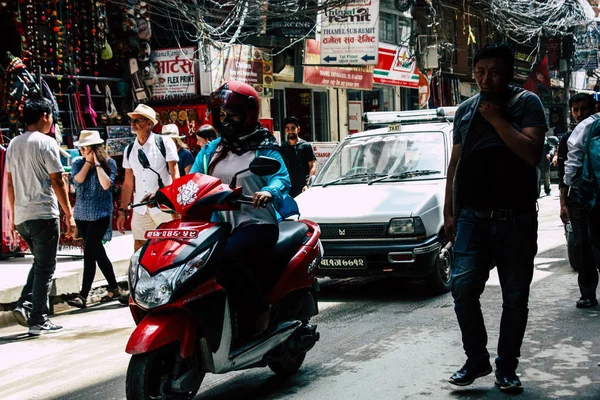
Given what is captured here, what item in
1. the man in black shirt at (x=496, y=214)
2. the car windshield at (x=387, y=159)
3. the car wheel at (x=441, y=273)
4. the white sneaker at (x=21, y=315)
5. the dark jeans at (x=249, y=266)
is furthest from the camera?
the car windshield at (x=387, y=159)

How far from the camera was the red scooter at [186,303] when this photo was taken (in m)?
4.32

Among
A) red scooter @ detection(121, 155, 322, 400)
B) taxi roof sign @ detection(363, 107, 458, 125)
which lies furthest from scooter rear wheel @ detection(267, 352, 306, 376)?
taxi roof sign @ detection(363, 107, 458, 125)

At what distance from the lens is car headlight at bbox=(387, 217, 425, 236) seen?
8.26 meters

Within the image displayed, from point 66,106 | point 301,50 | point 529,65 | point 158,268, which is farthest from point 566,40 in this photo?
point 158,268

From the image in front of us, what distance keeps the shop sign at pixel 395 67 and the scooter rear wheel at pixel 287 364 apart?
18302mm

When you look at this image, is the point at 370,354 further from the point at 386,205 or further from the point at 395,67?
the point at 395,67

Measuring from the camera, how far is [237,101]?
525 cm

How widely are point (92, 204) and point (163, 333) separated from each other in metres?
5.11

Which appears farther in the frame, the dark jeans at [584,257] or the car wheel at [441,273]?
the car wheel at [441,273]

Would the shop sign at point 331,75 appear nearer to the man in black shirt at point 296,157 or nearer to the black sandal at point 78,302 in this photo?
the man in black shirt at point 296,157

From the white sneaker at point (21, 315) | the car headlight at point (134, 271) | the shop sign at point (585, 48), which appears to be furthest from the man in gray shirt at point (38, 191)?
the shop sign at point (585, 48)

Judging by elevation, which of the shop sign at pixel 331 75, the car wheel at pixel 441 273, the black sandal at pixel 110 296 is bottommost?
the black sandal at pixel 110 296

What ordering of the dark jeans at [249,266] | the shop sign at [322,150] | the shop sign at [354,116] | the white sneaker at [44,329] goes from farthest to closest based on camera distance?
the shop sign at [354,116], the shop sign at [322,150], the white sneaker at [44,329], the dark jeans at [249,266]

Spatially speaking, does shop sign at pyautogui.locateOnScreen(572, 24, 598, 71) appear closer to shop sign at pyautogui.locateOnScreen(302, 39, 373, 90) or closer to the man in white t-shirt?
shop sign at pyautogui.locateOnScreen(302, 39, 373, 90)
